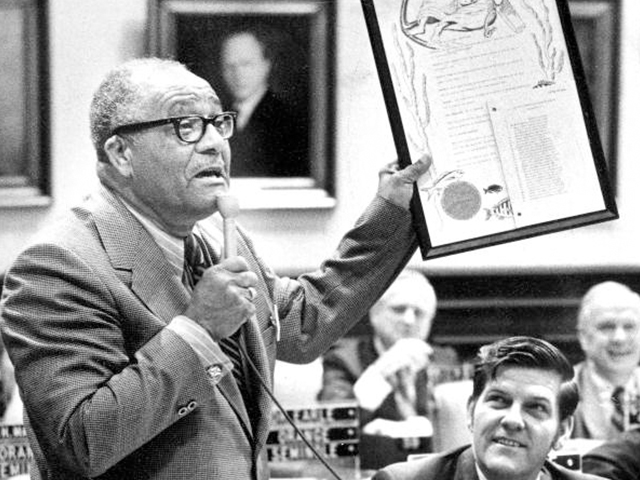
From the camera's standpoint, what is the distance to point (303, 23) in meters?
3.25

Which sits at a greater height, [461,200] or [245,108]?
[245,108]

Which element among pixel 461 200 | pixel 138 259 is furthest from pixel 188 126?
pixel 461 200

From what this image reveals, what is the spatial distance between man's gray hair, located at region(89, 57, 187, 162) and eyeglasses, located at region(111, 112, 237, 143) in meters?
0.01

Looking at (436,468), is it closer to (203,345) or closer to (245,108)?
(203,345)

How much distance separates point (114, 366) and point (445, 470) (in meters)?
0.91

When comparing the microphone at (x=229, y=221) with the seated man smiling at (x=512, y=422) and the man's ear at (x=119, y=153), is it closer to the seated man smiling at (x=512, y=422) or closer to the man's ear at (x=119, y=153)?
the man's ear at (x=119, y=153)

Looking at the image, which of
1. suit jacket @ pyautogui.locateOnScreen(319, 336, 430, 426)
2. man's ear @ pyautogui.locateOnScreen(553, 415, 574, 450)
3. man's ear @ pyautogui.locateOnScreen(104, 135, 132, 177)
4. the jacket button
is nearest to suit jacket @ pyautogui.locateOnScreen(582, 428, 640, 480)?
man's ear @ pyautogui.locateOnScreen(553, 415, 574, 450)

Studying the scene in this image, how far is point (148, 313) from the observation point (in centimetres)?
192

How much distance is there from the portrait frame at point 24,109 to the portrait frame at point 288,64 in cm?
39

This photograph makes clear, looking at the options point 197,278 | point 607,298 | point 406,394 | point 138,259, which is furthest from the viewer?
point 607,298

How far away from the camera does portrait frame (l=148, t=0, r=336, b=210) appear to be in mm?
3221

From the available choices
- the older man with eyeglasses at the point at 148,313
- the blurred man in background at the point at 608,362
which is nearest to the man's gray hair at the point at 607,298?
the blurred man in background at the point at 608,362

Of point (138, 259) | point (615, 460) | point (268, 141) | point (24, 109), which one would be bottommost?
point (615, 460)

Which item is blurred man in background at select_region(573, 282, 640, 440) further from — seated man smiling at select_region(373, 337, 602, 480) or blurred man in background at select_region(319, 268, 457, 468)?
seated man smiling at select_region(373, 337, 602, 480)
